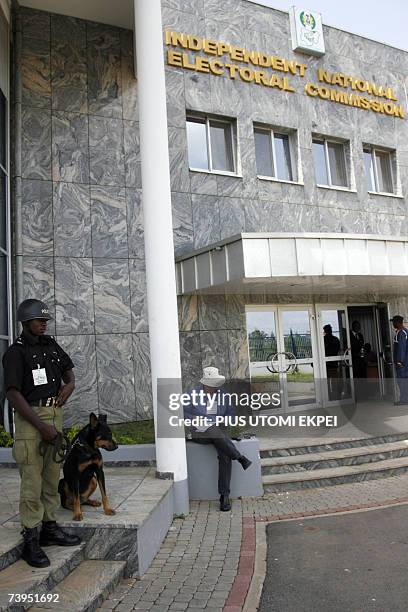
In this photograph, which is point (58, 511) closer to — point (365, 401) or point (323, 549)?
point (323, 549)

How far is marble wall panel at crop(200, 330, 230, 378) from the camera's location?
34.6ft

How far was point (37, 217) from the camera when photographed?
9609mm

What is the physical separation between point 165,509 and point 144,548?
3.11ft

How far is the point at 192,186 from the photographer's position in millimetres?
10898

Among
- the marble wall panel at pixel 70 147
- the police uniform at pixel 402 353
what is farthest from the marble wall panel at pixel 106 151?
the police uniform at pixel 402 353

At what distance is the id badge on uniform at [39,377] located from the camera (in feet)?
13.2

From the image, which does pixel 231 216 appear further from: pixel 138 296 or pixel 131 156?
pixel 138 296

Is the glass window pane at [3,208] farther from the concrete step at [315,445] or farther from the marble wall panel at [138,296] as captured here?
the concrete step at [315,445]

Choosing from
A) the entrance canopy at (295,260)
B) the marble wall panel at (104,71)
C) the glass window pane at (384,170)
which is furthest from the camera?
the glass window pane at (384,170)

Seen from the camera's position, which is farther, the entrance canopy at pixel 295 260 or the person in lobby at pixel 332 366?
the person in lobby at pixel 332 366

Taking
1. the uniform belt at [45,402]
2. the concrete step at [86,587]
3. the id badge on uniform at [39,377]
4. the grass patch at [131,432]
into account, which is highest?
the id badge on uniform at [39,377]

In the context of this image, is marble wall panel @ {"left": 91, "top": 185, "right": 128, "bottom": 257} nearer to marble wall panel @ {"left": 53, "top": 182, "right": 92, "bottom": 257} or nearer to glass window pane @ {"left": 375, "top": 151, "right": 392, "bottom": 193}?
marble wall panel @ {"left": 53, "top": 182, "right": 92, "bottom": 257}

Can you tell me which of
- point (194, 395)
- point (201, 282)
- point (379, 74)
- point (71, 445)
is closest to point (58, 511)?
point (71, 445)

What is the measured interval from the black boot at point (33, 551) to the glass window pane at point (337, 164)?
447 inches
